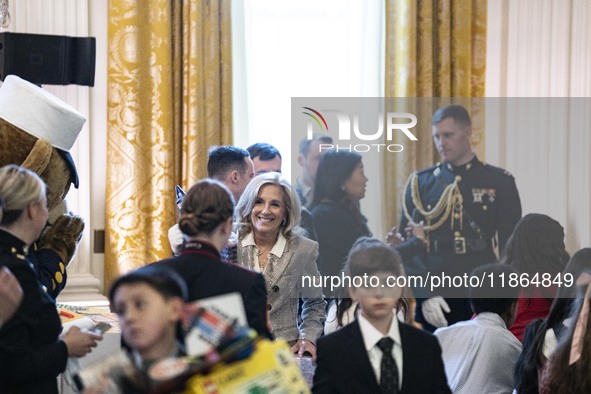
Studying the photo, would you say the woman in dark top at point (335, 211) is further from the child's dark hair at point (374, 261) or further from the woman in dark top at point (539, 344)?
the child's dark hair at point (374, 261)

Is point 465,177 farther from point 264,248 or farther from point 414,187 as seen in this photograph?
point 264,248

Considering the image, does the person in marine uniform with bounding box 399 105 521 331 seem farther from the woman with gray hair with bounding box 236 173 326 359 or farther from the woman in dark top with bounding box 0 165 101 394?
the woman in dark top with bounding box 0 165 101 394

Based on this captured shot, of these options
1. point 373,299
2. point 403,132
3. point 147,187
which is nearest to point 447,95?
point 403,132

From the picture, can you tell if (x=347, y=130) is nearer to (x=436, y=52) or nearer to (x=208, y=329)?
(x=436, y=52)

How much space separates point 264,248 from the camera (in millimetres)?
3430

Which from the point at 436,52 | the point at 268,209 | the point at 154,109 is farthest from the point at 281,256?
the point at 436,52

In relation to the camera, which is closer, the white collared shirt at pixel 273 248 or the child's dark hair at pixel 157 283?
the child's dark hair at pixel 157 283

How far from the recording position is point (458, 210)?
4430mm

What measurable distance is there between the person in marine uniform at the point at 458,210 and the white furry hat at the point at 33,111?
5.82 ft

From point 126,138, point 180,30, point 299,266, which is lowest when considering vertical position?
point 299,266

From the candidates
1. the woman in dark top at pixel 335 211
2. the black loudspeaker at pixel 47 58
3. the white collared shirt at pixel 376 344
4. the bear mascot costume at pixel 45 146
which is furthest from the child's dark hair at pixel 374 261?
the black loudspeaker at pixel 47 58

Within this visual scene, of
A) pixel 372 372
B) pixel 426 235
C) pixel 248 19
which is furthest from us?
pixel 248 19

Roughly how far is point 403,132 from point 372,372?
2.94 meters

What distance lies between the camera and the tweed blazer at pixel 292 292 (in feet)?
11.1
